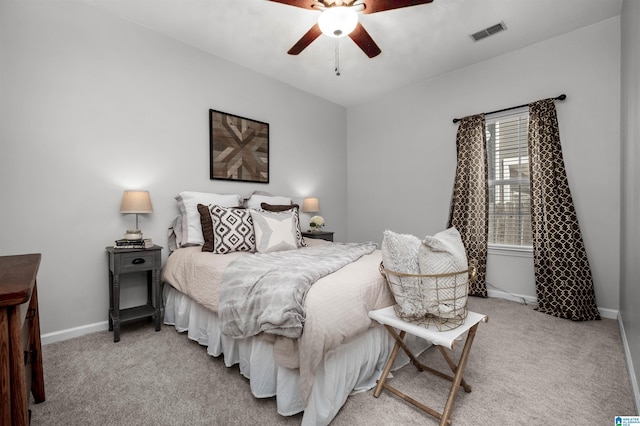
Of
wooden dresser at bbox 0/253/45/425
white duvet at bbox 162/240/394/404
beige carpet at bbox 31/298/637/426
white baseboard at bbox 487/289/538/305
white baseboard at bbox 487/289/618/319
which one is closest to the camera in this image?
wooden dresser at bbox 0/253/45/425

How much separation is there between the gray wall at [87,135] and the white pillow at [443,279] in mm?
2569

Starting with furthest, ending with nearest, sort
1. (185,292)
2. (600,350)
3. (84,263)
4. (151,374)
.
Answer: (84,263) → (185,292) → (600,350) → (151,374)

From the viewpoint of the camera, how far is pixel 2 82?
7.25 feet

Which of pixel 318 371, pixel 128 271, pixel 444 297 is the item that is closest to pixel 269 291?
pixel 318 371

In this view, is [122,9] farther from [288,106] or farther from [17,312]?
[17,312]

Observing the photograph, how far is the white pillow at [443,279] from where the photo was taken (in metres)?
1.43

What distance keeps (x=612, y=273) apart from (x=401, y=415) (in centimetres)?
276

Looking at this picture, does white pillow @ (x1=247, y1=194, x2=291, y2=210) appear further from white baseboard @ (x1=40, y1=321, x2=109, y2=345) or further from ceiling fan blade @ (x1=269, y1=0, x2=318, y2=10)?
ceiling fan blade @ (x1=269, y1=0, x2=318, y2=10)

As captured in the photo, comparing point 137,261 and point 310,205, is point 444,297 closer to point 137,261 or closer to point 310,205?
point 137,261

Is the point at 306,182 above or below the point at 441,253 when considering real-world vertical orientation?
above

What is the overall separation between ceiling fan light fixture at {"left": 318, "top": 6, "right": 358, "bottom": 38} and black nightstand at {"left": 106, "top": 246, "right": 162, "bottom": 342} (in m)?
2.19

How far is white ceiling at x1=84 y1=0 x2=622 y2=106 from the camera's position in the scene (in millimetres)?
2629

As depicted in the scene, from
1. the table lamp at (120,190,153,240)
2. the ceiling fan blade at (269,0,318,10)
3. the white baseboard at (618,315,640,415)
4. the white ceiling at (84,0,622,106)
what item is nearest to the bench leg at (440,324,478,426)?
the white baseboard at (618,315,640,415)

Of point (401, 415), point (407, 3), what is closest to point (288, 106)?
point (407, 3)
